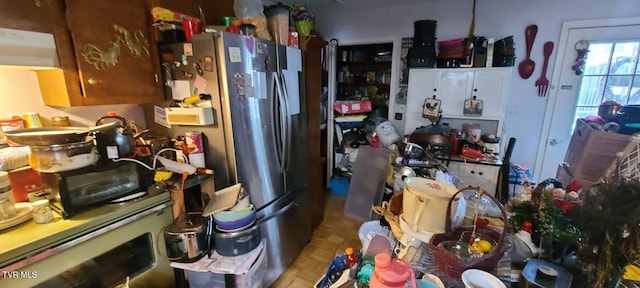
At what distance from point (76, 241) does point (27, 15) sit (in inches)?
36.2

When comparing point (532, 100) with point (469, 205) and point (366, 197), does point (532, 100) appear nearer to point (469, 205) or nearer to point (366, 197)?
point (366, 197)

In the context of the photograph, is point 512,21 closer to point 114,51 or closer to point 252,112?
point 252,112

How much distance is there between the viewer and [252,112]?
5.28 feet

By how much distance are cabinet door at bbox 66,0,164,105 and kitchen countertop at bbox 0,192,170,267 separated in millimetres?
533

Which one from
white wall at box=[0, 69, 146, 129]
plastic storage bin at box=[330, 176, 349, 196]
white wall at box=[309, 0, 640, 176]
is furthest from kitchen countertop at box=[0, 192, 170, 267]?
white wall at box=[309, 0, 640, 176]

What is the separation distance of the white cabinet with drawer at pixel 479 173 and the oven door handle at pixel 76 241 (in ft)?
7.88

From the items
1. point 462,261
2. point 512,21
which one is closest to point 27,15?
point 462,261

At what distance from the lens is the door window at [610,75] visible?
238 centimetres

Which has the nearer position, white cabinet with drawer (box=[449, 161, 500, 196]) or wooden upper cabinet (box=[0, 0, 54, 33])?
wooden upper cabinet (box=[0, 0, 54, 33])

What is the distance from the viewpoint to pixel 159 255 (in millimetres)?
1407

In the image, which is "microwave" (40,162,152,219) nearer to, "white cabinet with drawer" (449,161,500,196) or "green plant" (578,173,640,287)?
"green plant" (578,173,640,287)

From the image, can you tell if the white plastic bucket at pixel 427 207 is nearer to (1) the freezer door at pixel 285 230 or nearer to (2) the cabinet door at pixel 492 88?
(1) the freezer door at pixel 285 230

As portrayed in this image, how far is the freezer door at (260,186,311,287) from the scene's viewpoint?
1.90 m

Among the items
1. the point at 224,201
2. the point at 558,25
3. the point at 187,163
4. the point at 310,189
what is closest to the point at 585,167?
the point at 558,25
